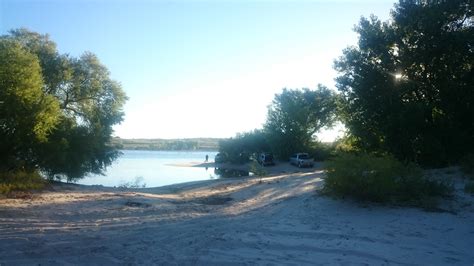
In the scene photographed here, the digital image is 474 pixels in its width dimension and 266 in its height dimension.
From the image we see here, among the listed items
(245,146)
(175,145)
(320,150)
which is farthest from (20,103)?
(175,145)

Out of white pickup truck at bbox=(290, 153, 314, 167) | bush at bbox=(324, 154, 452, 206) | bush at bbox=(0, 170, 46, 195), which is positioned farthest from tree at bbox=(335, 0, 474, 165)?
bush at bbox=(0, 170, 46, 195)

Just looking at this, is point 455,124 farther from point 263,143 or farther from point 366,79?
point 263,143

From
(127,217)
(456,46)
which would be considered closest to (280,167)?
(456,46)

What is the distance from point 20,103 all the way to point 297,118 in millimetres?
36504

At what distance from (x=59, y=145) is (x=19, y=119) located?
19.8ft

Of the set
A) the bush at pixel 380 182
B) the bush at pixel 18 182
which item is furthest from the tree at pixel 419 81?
the bush at pixel 18 182

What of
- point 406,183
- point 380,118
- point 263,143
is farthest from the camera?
point 263,143

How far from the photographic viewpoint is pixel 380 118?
80.9 feet

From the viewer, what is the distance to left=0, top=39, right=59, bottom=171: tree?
54.2 ft

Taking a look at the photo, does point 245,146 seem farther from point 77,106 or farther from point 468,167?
point 468,167

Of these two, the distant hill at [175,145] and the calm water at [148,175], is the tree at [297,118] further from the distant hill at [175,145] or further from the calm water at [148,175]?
the distant hill at [175,145]

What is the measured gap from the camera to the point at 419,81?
81.8 ft

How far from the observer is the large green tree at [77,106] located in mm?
25453

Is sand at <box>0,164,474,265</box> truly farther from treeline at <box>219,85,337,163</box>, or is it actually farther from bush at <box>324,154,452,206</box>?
treeline at <box>219,85,337,163</box>
